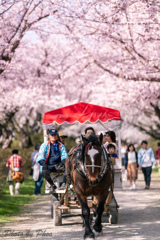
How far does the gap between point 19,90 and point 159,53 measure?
14906 millimetres

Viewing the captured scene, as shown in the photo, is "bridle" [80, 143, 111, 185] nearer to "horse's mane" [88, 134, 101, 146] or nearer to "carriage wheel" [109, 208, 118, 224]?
"horse's mane" [88, 134, 101, 146]

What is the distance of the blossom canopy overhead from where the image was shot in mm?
11941

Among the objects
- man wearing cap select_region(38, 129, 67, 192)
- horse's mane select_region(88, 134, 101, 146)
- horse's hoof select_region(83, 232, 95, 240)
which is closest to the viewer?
horse's hoof select_region(83, 232, 95, 240)

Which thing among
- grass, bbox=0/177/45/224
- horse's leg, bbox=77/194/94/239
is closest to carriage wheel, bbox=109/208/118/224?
horse's leg, bbox=77/194/94/239

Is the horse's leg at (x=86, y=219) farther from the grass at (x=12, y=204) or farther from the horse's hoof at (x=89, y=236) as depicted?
the grass at (x=12, y=204)

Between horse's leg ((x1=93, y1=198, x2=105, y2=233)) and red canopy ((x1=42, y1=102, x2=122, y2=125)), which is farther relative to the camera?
red canopy ((x1=42, y1=102, x2=122, y2=125))

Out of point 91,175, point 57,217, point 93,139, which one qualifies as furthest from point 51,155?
point 91,175

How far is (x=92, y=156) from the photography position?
7.68 meters

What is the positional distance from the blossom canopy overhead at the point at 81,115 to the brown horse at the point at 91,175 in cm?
354

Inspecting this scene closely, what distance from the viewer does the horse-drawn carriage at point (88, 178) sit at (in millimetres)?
7750

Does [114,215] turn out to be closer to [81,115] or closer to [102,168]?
[102,168]

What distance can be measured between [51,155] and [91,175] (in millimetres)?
2607

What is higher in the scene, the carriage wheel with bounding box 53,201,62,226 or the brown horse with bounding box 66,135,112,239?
the brown horse with bounding box 66,135,112,239

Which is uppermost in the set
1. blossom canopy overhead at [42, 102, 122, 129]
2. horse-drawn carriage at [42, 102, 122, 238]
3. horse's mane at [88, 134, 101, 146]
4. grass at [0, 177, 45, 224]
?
blossom canopy overhead at [42, 102, 122, 129]
